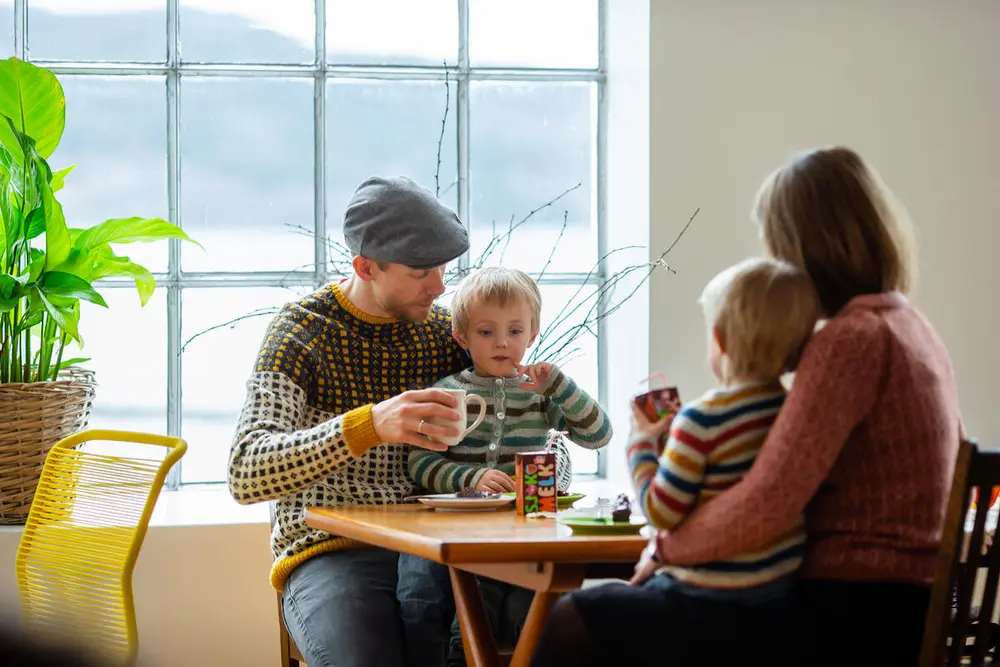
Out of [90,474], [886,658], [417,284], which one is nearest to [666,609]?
[886,658]

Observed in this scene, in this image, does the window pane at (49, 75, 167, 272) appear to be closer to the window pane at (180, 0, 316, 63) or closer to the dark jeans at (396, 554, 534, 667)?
the window pane at (180, 0, 316, 63)

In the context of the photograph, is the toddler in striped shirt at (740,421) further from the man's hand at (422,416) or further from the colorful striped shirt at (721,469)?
the man's hand at (422,416)

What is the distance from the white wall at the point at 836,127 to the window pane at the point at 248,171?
3.89 ft

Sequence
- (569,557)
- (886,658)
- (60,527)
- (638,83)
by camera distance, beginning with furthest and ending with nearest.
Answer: (638,83), (60,527), (569,557), (886,658)

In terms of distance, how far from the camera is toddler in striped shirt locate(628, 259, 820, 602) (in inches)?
67.1

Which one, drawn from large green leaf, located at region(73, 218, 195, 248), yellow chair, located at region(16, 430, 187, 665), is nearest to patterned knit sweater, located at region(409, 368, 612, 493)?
yellow chair, located at region(16, 430, 187, 665)

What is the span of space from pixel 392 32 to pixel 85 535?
76.4 inches

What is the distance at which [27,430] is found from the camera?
3.18 meters

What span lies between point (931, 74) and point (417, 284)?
1.99 meters

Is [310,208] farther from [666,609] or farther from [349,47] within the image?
[666,609]

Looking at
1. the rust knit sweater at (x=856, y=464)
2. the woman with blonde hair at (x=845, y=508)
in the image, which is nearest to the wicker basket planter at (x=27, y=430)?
the woman with blonde hair at (x=845, y=508)

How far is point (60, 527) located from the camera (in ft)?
9.83

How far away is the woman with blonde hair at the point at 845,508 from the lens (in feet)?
5.41

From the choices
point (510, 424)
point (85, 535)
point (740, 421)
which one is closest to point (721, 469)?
point (740, 421)
